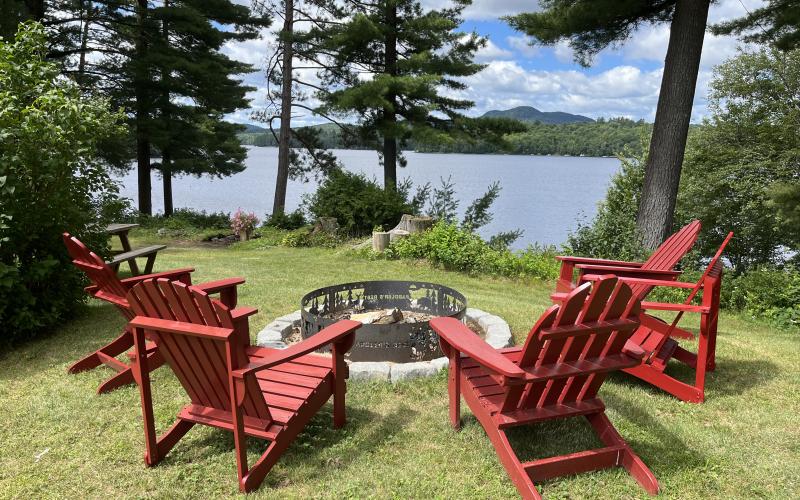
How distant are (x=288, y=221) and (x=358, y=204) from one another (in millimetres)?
2966

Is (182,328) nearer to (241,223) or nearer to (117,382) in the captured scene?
(117,382)

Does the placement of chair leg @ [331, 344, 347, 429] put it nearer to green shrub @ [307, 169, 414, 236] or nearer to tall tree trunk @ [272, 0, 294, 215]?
green shrub @ [307, 169, 414, 236]

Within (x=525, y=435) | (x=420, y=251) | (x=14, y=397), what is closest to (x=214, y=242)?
(x=420, y=251)

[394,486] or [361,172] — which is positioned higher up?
[361,172]

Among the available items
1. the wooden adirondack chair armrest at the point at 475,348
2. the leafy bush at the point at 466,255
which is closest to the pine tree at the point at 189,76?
the leafy bush at the point at 466,255

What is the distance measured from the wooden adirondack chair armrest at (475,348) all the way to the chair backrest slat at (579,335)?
0.09 metres

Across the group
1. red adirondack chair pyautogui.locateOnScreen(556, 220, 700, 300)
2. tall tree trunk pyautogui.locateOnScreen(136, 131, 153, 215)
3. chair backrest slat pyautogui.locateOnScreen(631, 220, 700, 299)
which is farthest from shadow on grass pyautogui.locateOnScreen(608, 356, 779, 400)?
tall tree trunk pyautogui.locateOnScreen(136, 131, 153, 215)

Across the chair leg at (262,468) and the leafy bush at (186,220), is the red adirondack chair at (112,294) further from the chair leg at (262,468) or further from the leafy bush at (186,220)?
the leafy bush at (186,220)

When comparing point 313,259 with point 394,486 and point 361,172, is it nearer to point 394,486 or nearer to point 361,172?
point 361,172

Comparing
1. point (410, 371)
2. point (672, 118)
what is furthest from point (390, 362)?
point (672, 118)

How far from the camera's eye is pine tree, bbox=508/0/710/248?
7016 mm

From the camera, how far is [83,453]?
8.35 feet

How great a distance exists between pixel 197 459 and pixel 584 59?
9036mm

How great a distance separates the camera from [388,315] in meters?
4.15
